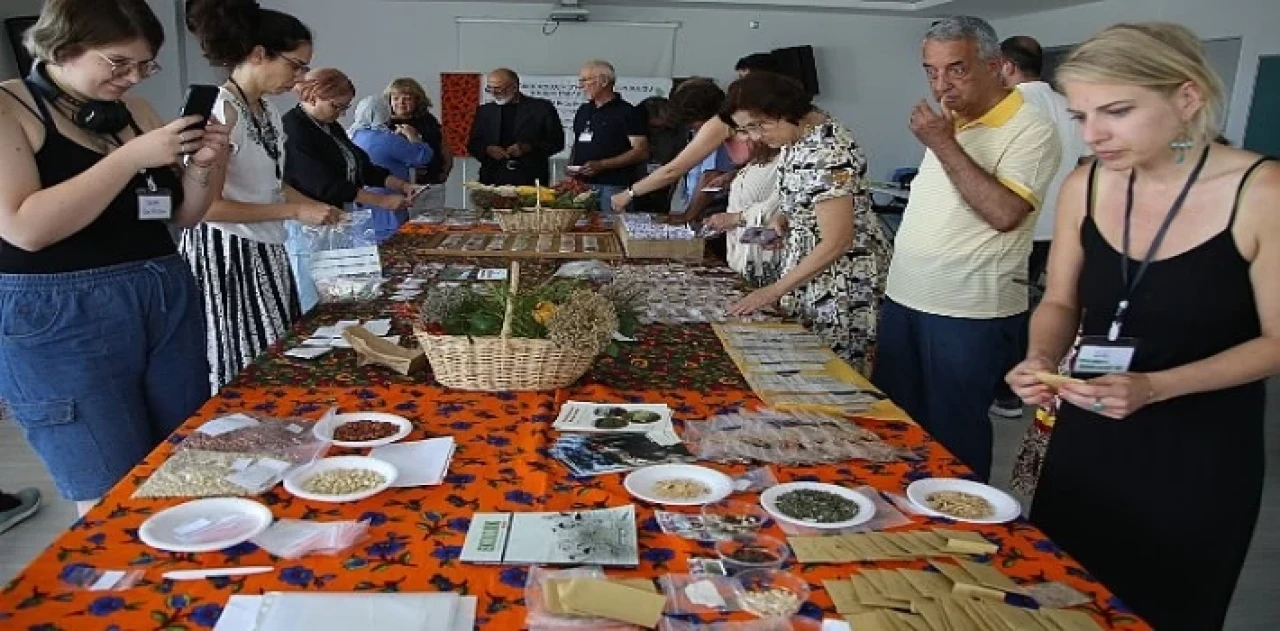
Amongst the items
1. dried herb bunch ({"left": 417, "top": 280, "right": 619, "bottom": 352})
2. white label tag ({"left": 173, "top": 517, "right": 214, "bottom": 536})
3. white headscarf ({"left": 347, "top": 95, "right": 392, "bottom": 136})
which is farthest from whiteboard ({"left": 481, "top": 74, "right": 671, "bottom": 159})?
white label tag ({"left": 173, "top": 517, "right": 214, "bottom": 536})

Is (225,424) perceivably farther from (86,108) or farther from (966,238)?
(966,238)

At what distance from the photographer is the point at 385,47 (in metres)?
8.51

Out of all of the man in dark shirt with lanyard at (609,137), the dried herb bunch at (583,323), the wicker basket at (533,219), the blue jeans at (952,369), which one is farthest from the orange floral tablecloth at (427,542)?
the man in dark shirt with lanyard at (609,137)

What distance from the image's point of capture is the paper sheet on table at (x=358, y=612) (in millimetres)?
987

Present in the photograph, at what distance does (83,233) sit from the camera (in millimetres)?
1681

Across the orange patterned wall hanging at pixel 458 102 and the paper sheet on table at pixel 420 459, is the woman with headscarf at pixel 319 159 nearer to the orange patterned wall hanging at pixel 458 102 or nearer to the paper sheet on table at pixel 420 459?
the paper sheet on table at pixel 420 459

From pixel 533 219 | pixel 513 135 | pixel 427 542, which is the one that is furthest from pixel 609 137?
pixel 427 542

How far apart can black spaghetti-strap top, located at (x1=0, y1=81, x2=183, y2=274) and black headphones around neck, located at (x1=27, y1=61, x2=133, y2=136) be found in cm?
2

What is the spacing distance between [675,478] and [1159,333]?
777mm

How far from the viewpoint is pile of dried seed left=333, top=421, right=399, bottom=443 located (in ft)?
5.02

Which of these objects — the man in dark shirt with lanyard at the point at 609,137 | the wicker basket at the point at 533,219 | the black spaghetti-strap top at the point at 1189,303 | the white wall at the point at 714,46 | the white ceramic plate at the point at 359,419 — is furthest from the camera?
the white wall at the point at 714,46

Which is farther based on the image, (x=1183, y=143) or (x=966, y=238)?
(x=966, y=238)

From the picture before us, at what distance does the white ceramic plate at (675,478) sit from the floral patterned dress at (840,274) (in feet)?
3.85

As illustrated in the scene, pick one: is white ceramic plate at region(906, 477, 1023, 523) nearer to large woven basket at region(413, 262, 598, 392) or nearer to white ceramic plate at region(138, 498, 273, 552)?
large woven basket at region(413, 262, 598, 392)
